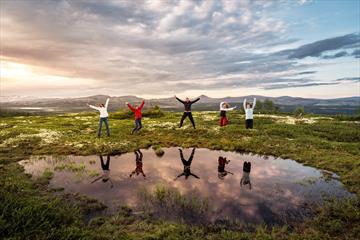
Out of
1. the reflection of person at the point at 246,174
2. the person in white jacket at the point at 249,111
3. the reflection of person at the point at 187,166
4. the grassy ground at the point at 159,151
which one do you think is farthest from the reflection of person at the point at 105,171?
the person in white jacket at the point at 249,111

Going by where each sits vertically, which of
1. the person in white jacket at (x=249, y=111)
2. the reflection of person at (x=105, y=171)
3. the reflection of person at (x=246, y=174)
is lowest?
the reflection of person at (x=246, y=174)

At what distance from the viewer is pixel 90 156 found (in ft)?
58.6

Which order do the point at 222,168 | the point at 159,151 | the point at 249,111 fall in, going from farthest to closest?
the point at 249,111
the point at 159,151
the point at 222,168

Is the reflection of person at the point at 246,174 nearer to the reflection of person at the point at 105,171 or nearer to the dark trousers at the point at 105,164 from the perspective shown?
the reflection of person at the point at 105,171

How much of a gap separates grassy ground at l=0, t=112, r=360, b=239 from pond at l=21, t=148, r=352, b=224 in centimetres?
77

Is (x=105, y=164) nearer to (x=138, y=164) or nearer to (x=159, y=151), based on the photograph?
(x=138, y=164)

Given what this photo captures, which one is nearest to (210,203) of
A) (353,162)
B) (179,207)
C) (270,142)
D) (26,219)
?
(179,207)

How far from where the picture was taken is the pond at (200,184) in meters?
9.11

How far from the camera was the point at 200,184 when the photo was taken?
38.5ft

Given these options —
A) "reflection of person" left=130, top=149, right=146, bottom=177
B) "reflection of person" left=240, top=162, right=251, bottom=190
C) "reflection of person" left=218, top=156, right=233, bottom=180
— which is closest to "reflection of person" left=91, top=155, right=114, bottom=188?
"reflection of person" left=130, top=149, right=146, bottom=177

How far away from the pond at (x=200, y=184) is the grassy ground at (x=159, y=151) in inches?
30.1

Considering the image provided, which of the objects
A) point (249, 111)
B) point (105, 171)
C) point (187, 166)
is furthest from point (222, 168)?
point (249, 111)

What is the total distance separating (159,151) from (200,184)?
7583 mm

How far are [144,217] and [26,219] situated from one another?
376 centimetres
